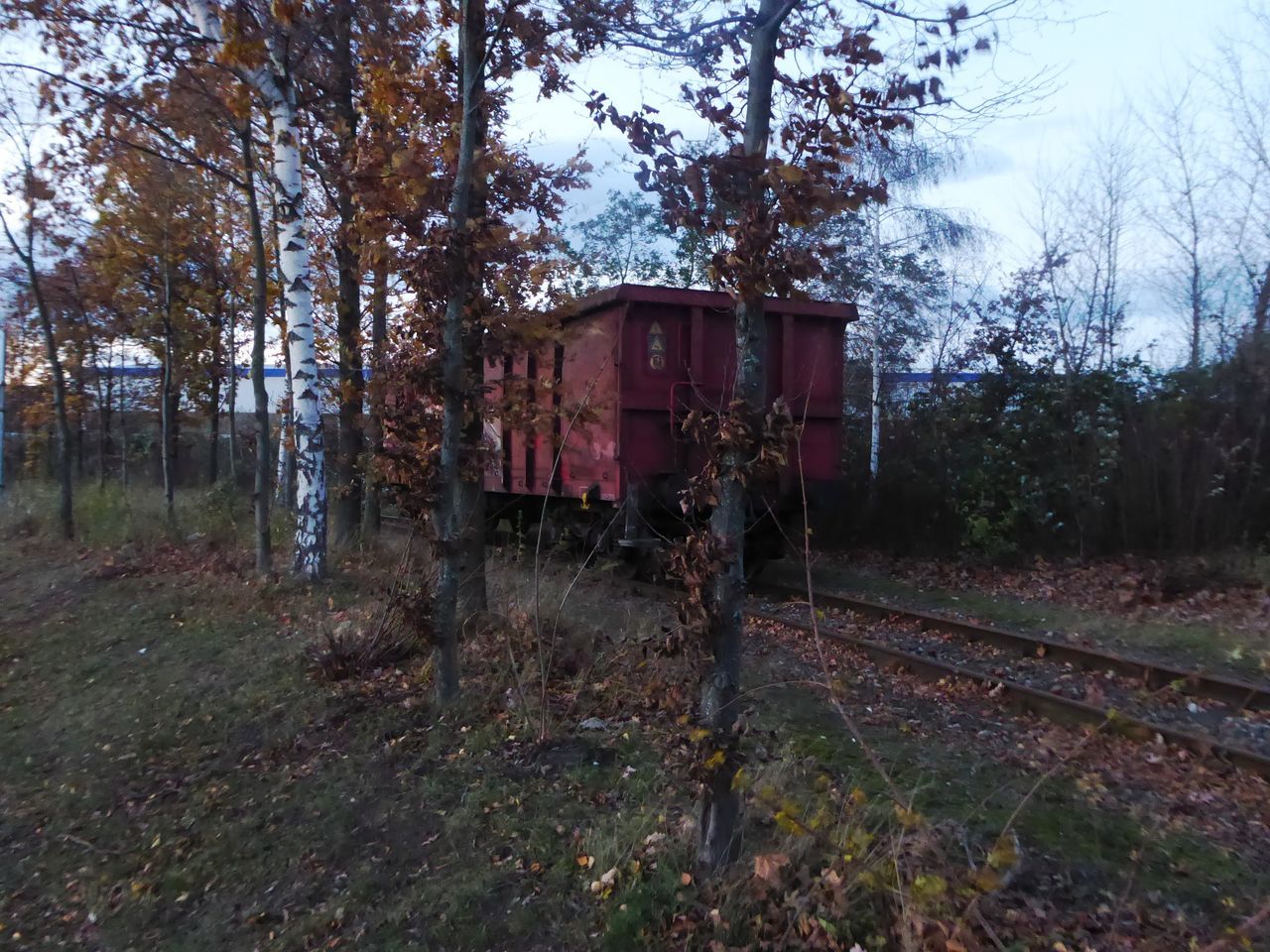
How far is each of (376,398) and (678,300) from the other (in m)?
4.32

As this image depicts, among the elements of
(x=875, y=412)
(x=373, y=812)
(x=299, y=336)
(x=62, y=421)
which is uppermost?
(x=299, y=336)

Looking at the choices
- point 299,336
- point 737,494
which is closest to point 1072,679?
point 737,494

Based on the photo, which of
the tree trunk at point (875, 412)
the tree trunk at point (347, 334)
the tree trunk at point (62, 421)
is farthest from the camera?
the tree trunk at point (875, 412)

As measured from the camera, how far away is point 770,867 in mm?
3439

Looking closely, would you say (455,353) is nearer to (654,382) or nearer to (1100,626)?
(654,382)

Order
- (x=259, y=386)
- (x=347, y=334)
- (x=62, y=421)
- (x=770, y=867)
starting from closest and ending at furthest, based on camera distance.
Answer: (x=770, y=867) → (x=259, y=386) → (x=347, y=334) → (x=62, y=421)

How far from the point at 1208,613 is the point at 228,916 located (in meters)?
9.70

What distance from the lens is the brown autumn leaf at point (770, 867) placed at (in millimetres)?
3432

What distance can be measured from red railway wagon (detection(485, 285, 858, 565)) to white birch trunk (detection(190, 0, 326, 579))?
1926mm

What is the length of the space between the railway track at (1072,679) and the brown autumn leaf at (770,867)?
2381mm

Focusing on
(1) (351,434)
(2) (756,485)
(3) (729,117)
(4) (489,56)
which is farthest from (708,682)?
(1) (351,434)

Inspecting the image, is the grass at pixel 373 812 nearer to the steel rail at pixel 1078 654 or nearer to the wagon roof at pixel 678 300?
the steel rail at pixel 1078 654

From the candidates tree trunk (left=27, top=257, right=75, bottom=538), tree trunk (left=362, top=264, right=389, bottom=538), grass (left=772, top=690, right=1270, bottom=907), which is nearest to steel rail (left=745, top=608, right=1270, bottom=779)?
grass (left=772, top=690, right=1270, bottom=907)

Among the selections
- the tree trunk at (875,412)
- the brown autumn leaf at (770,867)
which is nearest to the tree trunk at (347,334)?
the brown autumn leaf at (770,867)
